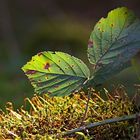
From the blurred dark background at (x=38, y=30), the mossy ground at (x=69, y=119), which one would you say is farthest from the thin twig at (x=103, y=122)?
the blurred dark background at (x=38, y=30)

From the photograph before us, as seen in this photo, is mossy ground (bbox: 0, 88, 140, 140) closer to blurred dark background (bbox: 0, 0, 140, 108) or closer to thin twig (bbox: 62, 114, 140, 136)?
thin twig (bbox: 62, 114, 140, 136)

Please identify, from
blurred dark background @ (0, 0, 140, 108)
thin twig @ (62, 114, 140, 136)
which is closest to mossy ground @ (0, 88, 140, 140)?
thin twig @ (62, 114, 140, 136)

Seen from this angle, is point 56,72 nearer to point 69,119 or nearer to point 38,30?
point 69,119

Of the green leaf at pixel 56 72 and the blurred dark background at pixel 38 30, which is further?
the blurred dark background at pixel 38 30

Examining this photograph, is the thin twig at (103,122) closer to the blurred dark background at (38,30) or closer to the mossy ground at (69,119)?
the mossy ground at (69,119)

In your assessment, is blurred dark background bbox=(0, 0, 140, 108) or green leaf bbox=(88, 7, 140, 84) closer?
green leaf bbox=(88, 7, 140, 84)

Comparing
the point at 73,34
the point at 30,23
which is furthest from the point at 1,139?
the point at 30,23
